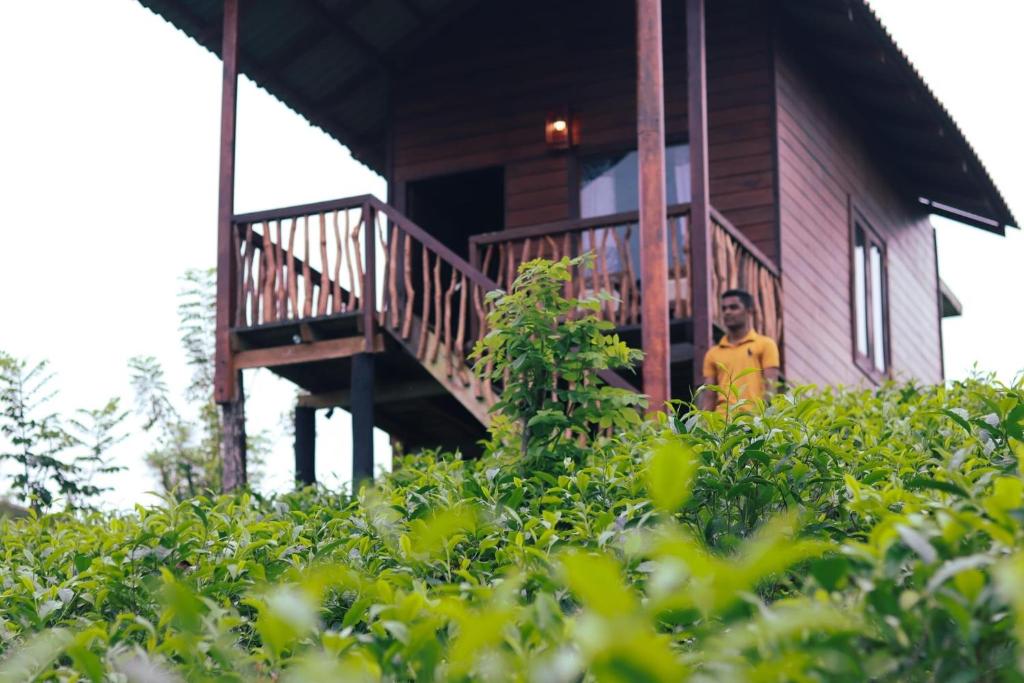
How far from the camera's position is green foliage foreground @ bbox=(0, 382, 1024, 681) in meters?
2.12

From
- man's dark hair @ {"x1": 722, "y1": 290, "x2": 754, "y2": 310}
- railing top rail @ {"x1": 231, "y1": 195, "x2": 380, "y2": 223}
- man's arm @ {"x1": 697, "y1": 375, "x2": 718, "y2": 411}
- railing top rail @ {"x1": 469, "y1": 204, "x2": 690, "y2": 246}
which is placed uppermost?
railing top rail @ {"x1": 231, "y1": 195, "x2": 380, "y2": 223}

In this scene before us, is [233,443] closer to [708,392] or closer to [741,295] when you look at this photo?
[708,392]

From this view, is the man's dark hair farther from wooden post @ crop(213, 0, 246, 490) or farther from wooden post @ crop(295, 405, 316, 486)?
wooden post @ crop(295, 405, 316, 486)

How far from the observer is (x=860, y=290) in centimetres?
1538

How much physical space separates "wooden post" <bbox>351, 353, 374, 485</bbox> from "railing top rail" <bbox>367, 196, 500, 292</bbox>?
0.96 metres

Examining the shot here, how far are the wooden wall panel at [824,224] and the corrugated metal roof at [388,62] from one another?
377mm

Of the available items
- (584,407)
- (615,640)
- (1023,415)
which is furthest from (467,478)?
(615,640)

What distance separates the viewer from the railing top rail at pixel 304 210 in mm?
11281

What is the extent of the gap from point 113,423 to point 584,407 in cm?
A: 831

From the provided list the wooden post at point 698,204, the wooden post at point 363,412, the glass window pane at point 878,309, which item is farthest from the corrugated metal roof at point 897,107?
the wooden post at point 363,412

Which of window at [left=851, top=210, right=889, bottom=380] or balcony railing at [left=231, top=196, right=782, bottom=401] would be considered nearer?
balcony railing at [left=231, top=196, right=782, bottom=401]

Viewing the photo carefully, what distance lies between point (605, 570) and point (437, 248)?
943 centimetres

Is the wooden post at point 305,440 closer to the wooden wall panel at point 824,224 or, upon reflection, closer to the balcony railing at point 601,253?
the balcony railing at point 601,253

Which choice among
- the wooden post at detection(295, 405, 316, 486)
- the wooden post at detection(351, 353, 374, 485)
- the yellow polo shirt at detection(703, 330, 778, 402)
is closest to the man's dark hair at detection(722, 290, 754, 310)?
the yellow polo shirt at detection(703, 330, 778, 402)
